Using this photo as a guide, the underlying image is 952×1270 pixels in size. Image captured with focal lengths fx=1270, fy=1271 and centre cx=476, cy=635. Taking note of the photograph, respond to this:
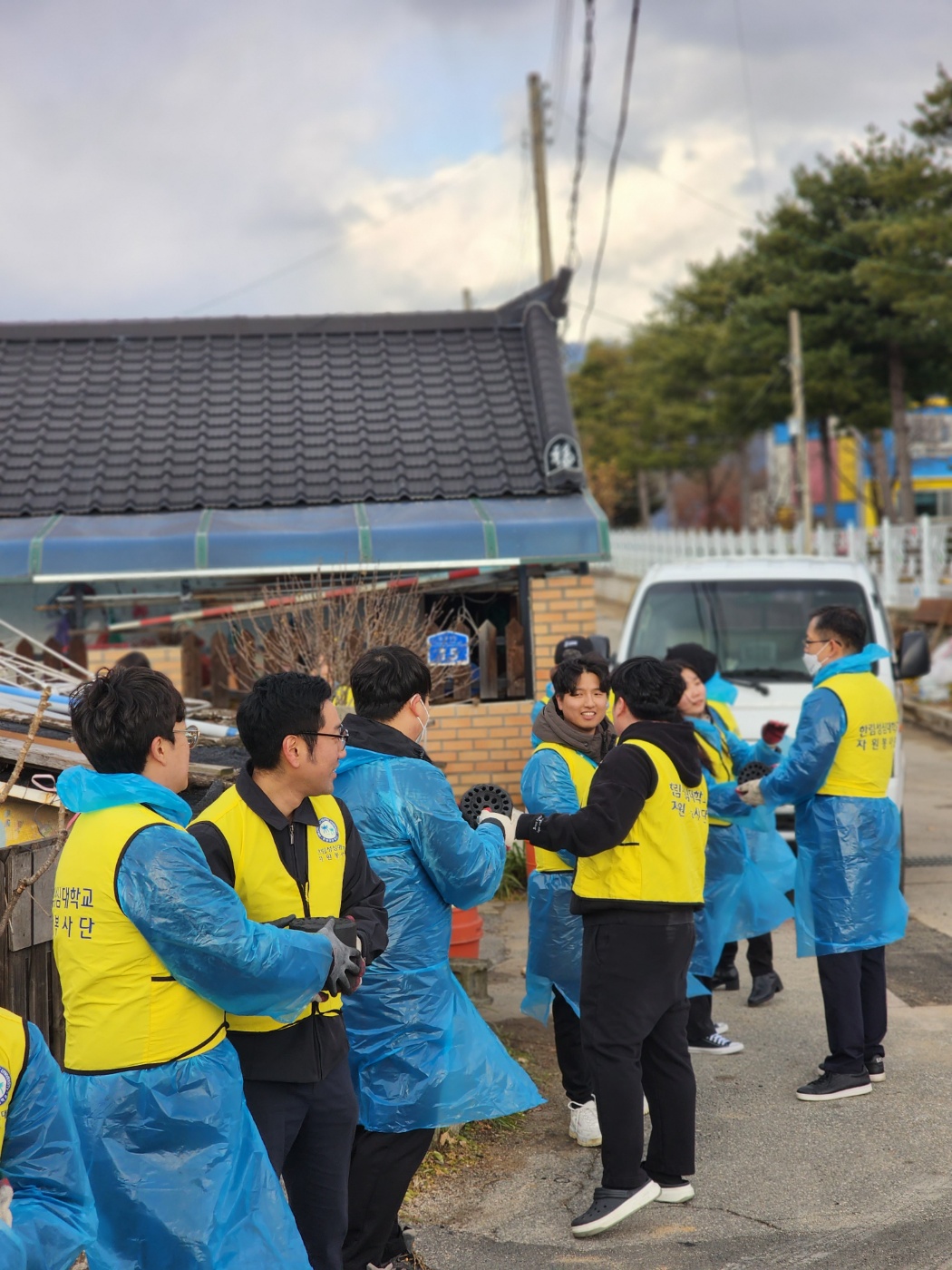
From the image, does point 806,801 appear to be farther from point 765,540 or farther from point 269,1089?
point 765,540

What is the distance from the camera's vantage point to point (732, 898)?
18.6 feet

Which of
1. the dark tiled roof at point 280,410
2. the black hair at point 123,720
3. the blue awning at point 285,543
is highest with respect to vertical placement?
the dark tiled roof at point 280,410

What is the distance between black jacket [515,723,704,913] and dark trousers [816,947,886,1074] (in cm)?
133

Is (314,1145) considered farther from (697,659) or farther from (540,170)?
(540,170)

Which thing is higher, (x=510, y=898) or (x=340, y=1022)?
(x=340, y=1022)

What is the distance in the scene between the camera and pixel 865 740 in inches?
203

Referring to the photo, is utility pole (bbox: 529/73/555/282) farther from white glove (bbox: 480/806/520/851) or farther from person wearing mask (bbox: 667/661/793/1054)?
white glove (bbox: 480/806/520/851)

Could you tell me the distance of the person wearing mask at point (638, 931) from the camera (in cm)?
390

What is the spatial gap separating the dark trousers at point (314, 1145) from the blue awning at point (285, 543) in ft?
19.5

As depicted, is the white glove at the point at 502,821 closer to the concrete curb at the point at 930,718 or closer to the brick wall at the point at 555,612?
the brick wall at the point at 555,612

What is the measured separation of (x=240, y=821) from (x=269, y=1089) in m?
0.60

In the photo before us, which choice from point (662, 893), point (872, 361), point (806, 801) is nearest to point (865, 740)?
point (806, 801)

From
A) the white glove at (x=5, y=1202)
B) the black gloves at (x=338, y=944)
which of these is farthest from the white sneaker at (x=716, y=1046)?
the white glove at (x=5, y=1202)

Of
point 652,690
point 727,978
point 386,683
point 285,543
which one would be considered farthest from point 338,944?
point 285,543
